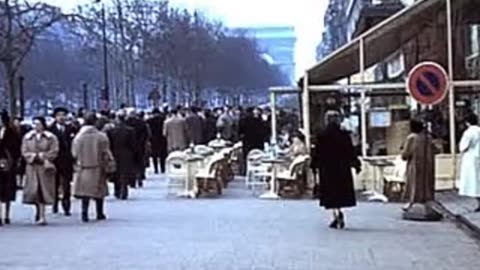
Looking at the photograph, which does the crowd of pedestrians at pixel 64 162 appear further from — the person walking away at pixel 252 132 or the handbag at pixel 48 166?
the person walking away at pixel 252 132

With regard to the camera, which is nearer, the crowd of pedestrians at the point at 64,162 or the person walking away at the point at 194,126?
the crowd of pedestrians at the point at 64,162

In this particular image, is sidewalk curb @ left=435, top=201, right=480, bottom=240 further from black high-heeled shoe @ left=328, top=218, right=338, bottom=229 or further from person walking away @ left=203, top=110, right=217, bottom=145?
person walking away @ left=203, top=110, right=217, bottom=145

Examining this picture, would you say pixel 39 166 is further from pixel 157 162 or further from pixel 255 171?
pixel 157 162

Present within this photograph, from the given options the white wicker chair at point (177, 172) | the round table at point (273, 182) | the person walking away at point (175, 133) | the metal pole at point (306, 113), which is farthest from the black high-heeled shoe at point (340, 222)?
the person walking away at point (175, 133)

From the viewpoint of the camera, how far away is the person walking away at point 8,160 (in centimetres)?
2341

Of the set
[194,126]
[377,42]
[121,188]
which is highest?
[377,42]

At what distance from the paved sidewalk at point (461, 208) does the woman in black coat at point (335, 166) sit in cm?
208

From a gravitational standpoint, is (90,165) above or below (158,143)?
below

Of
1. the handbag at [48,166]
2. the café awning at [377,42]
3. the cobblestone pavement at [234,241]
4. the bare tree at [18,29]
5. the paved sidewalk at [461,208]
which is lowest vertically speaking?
the cobblestone pavement at [234,241]

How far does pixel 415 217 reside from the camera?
23469 mm

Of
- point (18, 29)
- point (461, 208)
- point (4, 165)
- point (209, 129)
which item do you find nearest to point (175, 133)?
point (209, 129)

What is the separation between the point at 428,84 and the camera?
82.6 feet

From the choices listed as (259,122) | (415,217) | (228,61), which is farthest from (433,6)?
(228,61)

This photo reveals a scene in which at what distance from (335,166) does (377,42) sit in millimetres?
12939
